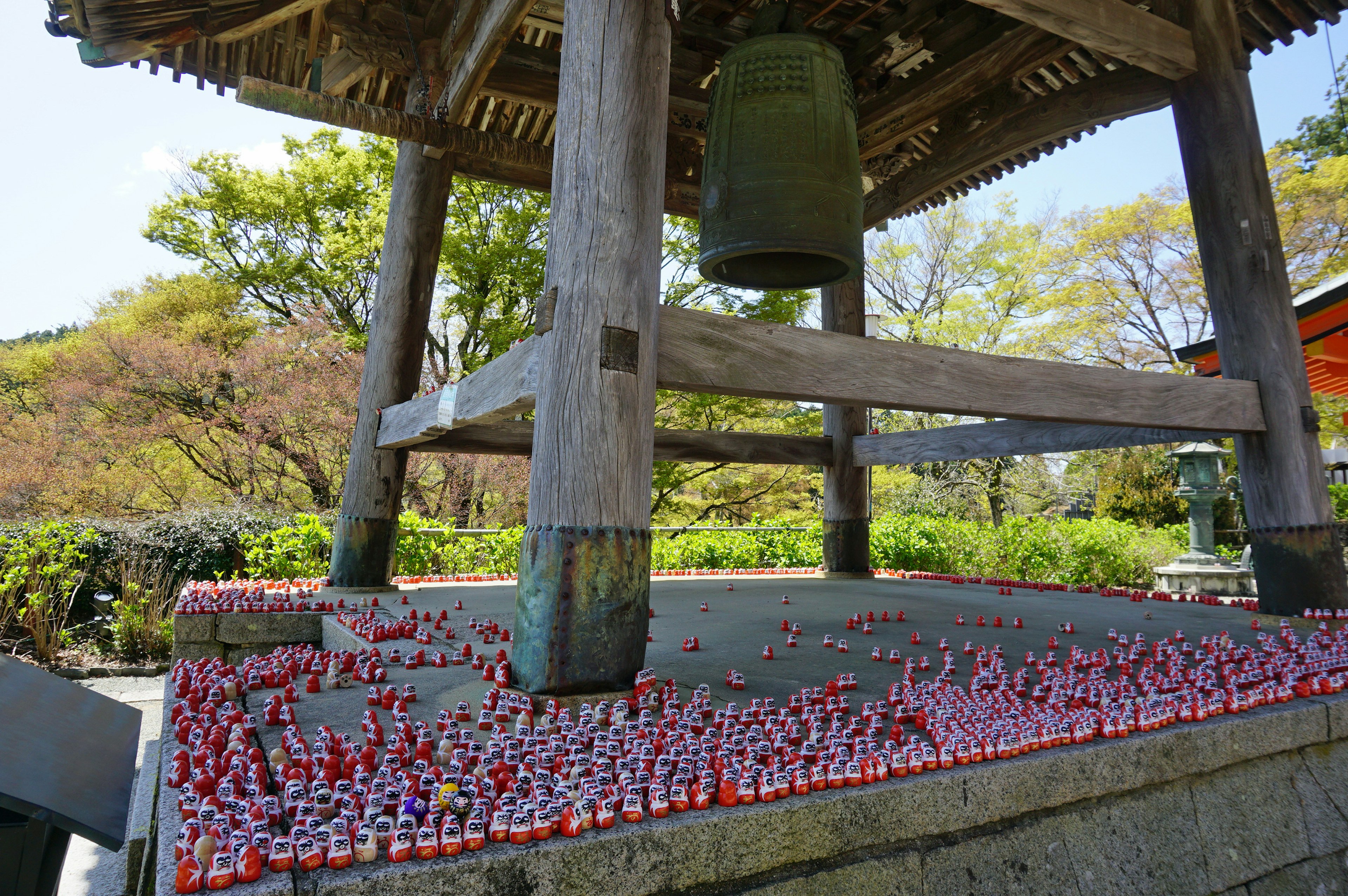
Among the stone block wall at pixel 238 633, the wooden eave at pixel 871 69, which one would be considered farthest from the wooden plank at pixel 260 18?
the stone block wall at pixel 238 633

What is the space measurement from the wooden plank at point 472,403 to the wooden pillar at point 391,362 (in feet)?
0.58

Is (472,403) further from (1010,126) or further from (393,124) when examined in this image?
(1010,126)

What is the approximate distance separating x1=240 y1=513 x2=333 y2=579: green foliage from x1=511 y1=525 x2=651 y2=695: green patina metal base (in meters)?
6.56

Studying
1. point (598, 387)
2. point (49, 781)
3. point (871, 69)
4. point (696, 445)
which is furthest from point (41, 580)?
point (871, 69)

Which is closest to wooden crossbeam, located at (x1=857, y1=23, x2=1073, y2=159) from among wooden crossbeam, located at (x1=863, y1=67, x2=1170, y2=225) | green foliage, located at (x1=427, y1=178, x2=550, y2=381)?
wooden crossbeam, located at (x1=863, y1=67, x2=1170, y2=225)

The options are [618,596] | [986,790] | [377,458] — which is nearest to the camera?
[986,790]

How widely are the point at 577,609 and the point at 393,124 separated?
3.82m

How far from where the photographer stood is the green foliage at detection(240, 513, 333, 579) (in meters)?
8.43

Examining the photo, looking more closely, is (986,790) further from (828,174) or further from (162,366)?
(162,366)

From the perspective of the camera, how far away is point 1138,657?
3.54 metres

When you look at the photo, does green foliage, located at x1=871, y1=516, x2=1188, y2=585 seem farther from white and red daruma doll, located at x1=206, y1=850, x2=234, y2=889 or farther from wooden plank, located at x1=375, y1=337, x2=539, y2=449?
white and red daruma doll, located at x1=206, y1=850, x2=234, y2=889

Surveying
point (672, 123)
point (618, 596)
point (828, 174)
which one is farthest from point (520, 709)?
point (672, 123)

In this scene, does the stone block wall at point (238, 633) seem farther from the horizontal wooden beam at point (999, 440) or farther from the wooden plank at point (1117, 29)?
the wooden plank at point (1117, 29)

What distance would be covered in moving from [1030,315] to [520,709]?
19458 millimetres
